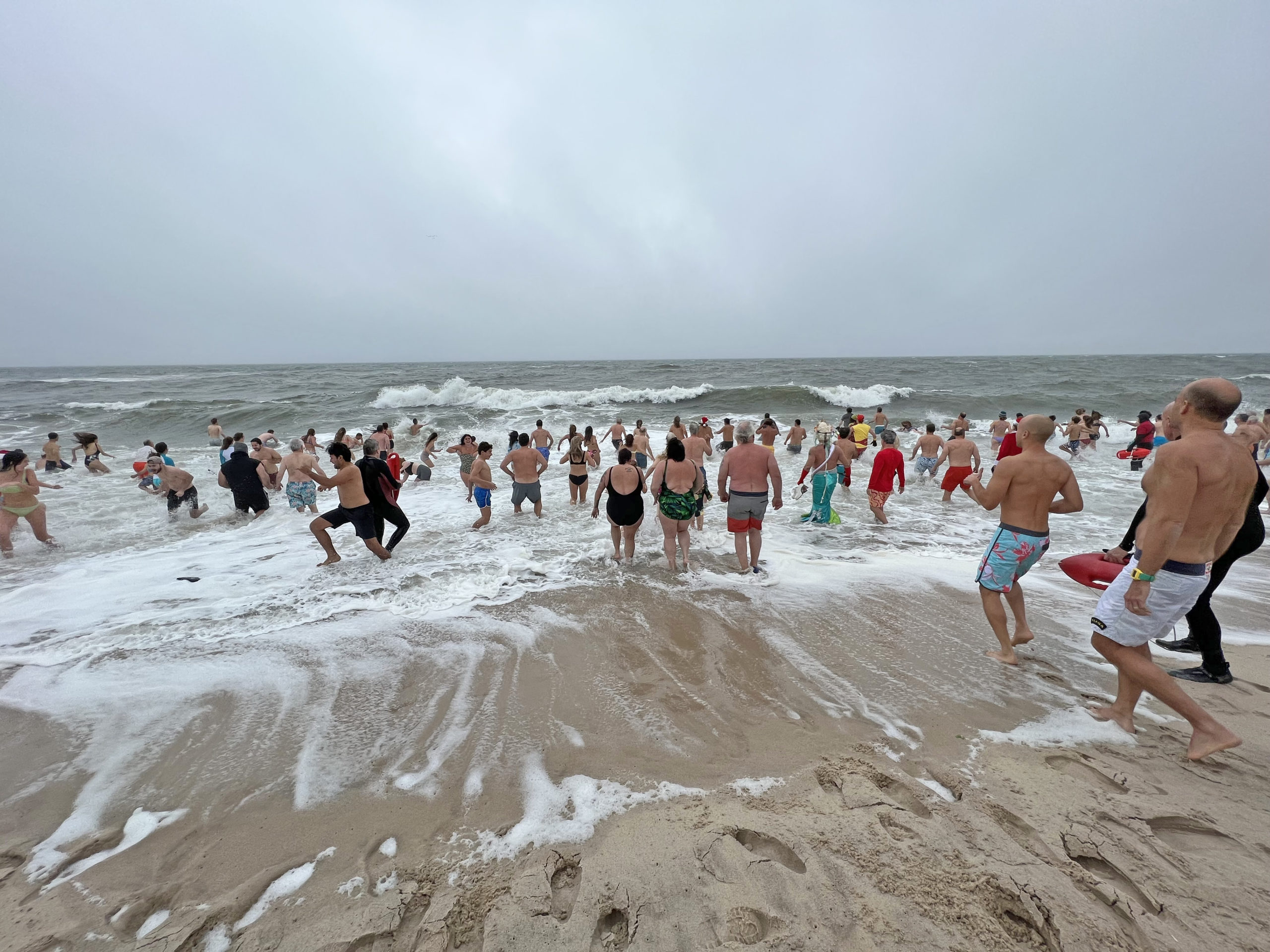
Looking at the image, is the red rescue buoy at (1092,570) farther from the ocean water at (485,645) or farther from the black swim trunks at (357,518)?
the black swim trunks at (357,518)

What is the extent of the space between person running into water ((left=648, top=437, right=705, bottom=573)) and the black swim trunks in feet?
11.8

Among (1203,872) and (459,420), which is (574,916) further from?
(459,420)

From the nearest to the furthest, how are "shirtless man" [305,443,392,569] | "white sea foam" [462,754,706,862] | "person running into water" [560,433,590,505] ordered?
"white sea foam" [462,754,706,862] → "shirtless man" [305,443,392,569] → "person running into water" [560,433,590,505]

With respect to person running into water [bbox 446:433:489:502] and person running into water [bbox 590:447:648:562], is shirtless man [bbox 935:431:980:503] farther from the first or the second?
person running into water [bbox 446:433:489:502]

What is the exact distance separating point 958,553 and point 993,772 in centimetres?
456

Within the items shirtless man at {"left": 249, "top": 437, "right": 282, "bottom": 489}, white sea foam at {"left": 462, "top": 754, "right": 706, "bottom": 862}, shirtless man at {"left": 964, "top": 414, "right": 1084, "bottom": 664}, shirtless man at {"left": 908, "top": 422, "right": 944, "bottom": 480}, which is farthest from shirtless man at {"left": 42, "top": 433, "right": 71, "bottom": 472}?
shirtless man at {"left": 908, "top": 422, "right": 944, "bottom": 480}

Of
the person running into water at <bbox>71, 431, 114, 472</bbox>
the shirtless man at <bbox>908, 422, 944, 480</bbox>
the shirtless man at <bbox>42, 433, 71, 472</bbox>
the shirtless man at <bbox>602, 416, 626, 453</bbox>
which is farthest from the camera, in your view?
the shirtless man at <bbox>602, 416, 626, 453</bbox>

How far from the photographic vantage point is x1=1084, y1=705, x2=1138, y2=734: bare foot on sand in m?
2.96

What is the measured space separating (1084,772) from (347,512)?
7.01 m

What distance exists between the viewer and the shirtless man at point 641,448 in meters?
10.3

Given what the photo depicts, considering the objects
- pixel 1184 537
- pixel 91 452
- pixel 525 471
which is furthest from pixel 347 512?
pixel 91 452

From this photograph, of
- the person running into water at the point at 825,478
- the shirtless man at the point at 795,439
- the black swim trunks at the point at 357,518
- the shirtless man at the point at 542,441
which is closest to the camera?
the black swim trunks at the point at 357,518

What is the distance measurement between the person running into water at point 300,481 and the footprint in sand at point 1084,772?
9.16 metres

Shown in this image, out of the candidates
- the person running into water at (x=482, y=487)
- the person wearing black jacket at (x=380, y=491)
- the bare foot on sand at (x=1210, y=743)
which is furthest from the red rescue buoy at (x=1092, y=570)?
the person running into water at (x=482, y=487)
